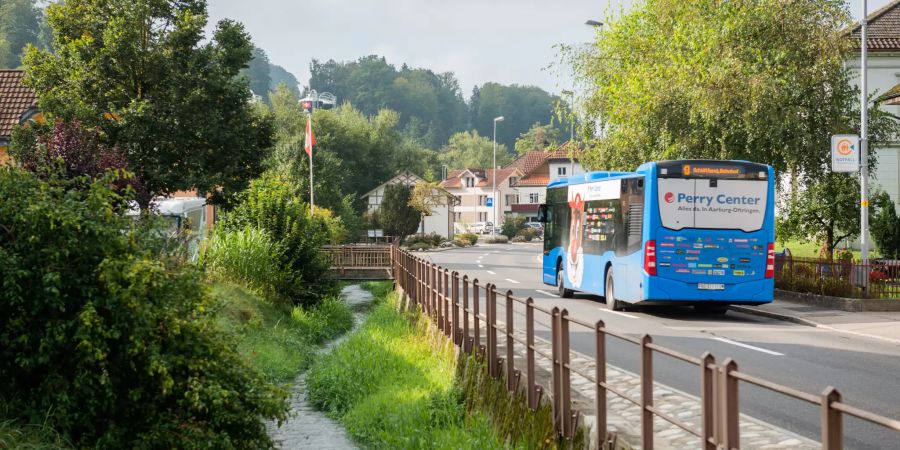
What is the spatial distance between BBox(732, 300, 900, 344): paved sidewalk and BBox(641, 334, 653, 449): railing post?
39.4ft

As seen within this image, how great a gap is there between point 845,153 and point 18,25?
115885mm

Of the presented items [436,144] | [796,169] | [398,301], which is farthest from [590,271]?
[436,144]

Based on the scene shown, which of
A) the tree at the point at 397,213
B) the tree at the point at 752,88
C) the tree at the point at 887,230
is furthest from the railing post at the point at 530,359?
the tree at the point at 397,213

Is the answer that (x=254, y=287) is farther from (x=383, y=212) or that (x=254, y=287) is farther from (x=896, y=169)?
(x=383, y=212)

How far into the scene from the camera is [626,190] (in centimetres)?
2072

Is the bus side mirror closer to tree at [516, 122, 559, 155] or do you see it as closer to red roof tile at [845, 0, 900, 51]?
red roof tile at [845, 0, 900, 51]

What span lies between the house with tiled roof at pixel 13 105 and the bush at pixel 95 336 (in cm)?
3024

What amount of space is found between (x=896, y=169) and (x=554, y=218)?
25.3m

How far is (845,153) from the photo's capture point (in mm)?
23328

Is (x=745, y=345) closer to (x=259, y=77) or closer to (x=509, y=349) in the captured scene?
(x=509, y=349)

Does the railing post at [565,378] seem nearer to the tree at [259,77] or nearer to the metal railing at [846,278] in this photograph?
the metal railing at [846,278]

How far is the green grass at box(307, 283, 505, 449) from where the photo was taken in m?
10.6

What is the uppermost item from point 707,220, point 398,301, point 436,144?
point 436,144

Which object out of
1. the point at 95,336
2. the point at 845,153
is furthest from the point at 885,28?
the point at 95,336
